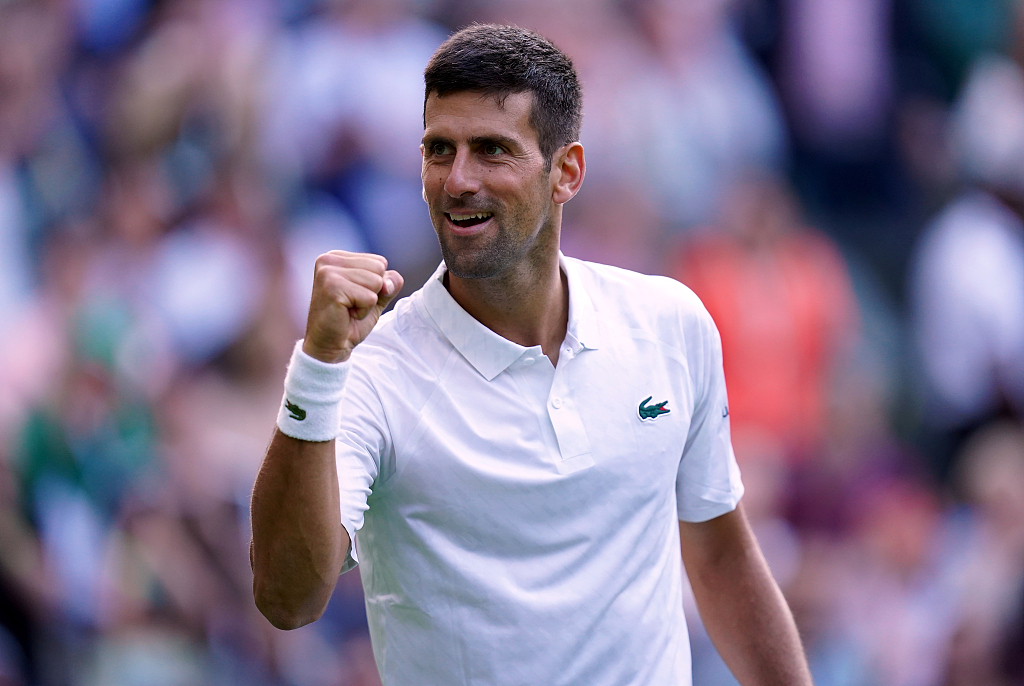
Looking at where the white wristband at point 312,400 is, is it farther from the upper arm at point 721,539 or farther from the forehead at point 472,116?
the upper arm at point 721,539

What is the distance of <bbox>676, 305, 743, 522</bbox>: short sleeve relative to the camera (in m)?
2.30

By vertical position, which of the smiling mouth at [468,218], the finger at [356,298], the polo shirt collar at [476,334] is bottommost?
the polo shirt collar at [476,334]

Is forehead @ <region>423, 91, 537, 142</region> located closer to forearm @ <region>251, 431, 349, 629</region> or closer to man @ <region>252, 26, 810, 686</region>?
man @ <region>252, 26, 810, 686</region>

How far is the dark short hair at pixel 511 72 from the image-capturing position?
2.03 meters

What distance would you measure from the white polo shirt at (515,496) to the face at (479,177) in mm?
138

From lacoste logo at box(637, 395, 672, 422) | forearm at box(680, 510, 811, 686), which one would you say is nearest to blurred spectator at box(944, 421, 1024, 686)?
forearm at box(680, 510, 811, 686)

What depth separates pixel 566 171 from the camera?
2.28 meters

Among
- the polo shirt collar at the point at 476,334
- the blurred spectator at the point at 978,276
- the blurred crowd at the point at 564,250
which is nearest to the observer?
the polo shirt collar at the point at 476,334

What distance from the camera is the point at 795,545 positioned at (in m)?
5.37

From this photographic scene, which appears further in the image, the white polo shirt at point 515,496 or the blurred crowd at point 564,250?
the blurred crowd at point 564,250

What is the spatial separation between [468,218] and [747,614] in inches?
43.3

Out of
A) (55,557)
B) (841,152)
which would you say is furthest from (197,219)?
(841,152)

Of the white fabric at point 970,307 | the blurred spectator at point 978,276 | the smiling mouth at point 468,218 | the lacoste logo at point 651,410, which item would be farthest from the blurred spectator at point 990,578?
the smiling mouth at point 468,218

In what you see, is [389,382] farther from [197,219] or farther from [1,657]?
[1,657]
